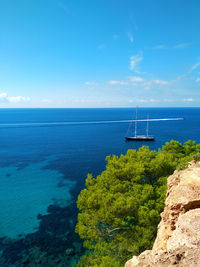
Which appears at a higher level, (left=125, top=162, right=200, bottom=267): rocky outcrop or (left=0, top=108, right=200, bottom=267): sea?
(left=125, top=162, right=200, bottom=267): rocky outcrop

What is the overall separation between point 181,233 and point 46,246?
22.2 meters

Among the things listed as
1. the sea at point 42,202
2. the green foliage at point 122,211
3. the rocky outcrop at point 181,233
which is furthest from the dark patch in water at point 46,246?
the rocky outcrop at point 181,233

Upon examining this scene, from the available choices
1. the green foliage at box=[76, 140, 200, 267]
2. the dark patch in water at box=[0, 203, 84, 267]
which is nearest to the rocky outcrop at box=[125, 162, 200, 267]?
the green foliage at box=[76, 140, 200, 267]

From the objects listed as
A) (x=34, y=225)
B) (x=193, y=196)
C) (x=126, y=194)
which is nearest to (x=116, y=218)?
(x=126, y=194)

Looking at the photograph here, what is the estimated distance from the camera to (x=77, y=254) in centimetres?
2230

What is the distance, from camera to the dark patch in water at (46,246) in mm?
21219

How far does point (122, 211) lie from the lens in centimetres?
1703

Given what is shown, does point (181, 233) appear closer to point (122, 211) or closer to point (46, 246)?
point (122, 211)

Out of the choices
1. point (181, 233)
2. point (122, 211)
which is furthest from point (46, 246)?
point (181, 233)

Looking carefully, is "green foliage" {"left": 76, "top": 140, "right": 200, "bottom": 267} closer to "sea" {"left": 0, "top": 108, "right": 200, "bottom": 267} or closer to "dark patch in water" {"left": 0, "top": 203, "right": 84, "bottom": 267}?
"dark patch in water" {"left": 0, "top": 203, "right": 84, "bottom": 267}

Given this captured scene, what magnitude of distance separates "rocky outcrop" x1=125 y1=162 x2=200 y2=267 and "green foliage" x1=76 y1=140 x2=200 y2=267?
15.2ft

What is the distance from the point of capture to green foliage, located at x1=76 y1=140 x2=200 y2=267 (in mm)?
16844

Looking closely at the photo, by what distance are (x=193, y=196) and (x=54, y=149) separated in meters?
67.2

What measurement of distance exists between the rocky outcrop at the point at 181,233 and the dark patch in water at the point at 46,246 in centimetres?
1644
